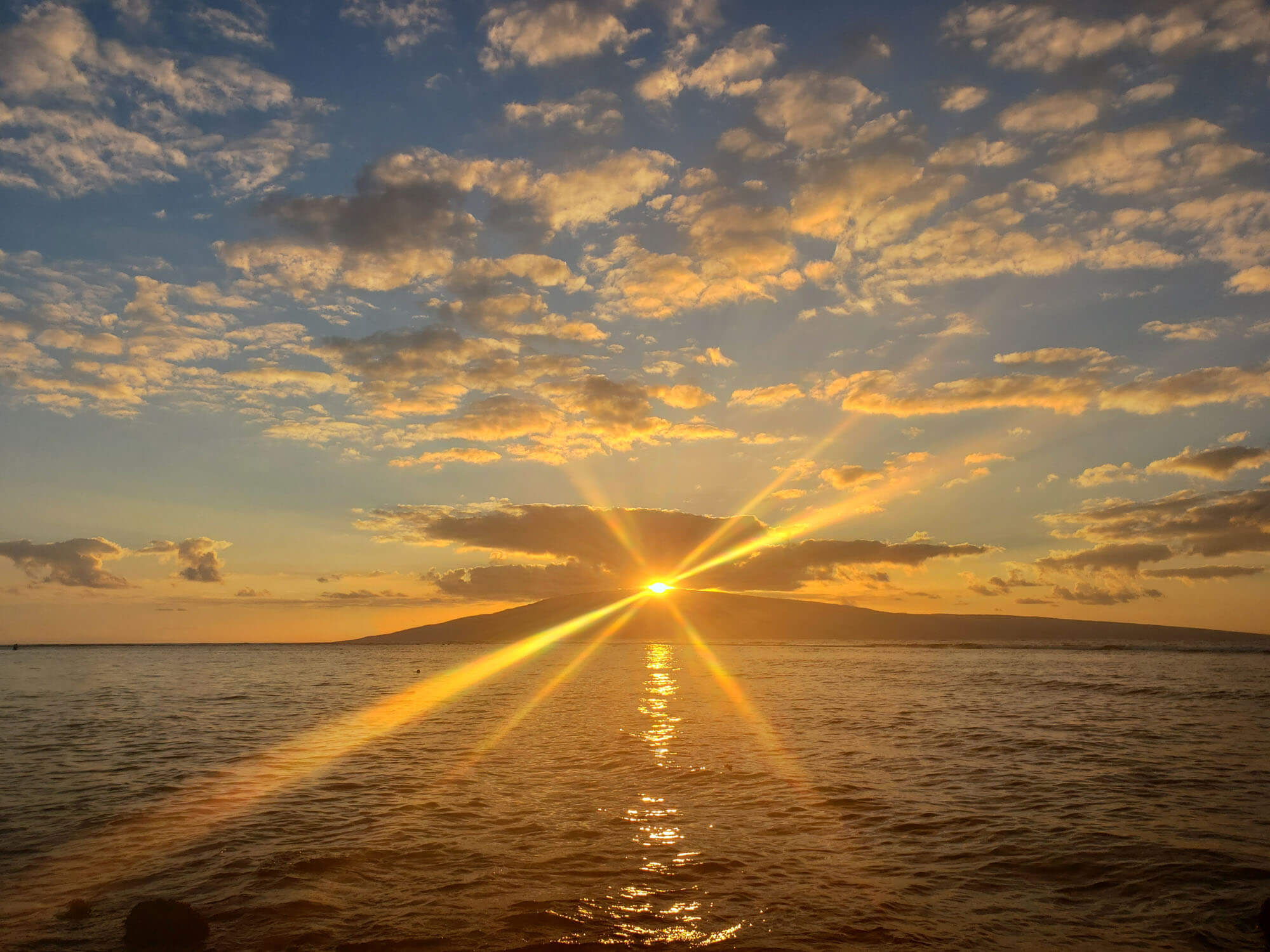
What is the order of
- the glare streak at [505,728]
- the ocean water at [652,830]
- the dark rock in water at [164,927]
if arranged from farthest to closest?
1. the glare streak at [505,728]
2. the ocean water at [652,830]
3. the dark rock in water at [164,927]

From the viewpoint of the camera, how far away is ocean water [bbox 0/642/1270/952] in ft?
41.9

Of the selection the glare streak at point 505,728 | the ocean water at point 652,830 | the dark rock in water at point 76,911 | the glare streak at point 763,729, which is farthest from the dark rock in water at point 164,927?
the glare streak at point 763,729

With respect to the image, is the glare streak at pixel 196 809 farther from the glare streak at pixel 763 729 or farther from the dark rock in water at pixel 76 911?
the glare streak at pixel 763 729

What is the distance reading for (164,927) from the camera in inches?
484

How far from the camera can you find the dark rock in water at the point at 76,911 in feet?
43.9

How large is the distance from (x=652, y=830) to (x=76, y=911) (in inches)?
472

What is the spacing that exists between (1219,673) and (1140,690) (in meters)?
39.5

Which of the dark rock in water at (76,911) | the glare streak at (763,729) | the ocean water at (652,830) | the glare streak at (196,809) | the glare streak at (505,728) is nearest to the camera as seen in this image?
the ocean water at (652,830)

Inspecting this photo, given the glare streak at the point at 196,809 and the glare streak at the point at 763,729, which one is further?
the glare streak at the point at 763,729

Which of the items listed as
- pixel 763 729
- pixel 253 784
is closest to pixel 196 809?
pixel 253 784

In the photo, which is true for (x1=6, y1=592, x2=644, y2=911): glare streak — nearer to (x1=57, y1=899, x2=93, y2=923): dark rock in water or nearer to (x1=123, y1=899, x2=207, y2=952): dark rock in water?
(x1=57, y1=899, x2=93, y2=923): dark rock in water

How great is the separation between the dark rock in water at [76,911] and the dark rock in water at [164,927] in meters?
1.42

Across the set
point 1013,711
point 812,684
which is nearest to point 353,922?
point 1013,711

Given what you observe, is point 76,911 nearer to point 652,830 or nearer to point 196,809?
point 196,809
